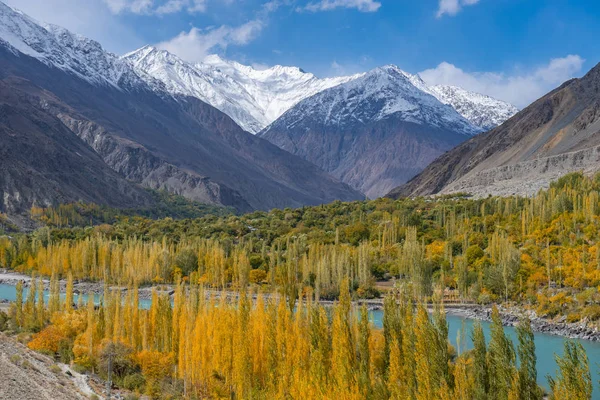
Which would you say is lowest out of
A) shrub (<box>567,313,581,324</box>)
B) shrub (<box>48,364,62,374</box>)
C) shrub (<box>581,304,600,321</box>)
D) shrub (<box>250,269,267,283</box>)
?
shrub (<box>48,364,62,374</box>)

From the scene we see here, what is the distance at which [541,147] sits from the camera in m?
158

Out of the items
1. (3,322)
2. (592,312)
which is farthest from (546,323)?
(3,322)

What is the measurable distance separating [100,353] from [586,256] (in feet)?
168

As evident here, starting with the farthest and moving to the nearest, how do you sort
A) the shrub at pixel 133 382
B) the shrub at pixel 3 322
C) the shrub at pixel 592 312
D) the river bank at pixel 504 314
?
the shrub at pixel 592 312 < the river bank at pixel 504 314 < the shrub at pixel 3 322 < the shrub at pixel 133 382

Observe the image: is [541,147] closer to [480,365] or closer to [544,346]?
[544,346]

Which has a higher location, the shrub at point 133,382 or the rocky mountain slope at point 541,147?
the rocky mountain slope at point 541,147

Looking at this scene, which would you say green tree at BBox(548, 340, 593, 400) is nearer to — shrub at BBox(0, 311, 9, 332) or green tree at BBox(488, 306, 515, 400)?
green tree at BBox(488, 306, 515, 400)

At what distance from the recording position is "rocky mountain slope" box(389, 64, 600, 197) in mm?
134750

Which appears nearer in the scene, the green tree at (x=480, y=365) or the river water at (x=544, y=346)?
the green tree at (x=480, y=365)

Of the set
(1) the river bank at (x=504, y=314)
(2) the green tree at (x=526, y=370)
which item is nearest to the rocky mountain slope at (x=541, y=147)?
(1) the river bank at (x=504, y=314)

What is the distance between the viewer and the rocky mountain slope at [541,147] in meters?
135

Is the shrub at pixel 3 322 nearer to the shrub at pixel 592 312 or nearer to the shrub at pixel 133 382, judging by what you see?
the shrub at pixel 133 382

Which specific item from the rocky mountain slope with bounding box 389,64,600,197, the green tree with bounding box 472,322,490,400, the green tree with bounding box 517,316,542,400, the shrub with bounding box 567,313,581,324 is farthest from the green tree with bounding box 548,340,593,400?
the rocky mountain slope with bounding box 389,64,600,197

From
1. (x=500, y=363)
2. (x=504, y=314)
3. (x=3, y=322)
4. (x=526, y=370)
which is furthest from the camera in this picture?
(x=504, y=314)
